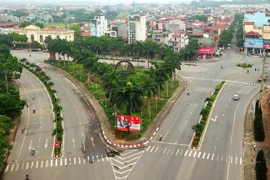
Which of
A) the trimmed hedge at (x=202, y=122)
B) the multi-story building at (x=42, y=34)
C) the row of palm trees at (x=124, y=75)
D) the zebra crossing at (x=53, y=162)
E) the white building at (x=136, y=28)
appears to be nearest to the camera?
the zebra crossing at (x=53, y=162)

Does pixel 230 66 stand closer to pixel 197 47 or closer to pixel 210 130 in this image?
pixel 197 47

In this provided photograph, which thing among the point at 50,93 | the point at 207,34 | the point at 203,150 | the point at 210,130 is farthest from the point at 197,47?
the point at 203,150

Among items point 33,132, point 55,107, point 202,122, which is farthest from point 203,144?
point 55,107

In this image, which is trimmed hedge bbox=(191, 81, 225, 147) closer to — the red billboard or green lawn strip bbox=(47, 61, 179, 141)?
green lawn strip bbox=(47, 61, 179, 141)

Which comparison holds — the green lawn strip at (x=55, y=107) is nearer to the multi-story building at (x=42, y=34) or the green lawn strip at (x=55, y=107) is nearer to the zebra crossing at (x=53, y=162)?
the zebra crossing at (x=53, y=162)

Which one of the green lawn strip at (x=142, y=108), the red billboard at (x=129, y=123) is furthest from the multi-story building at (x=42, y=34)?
A: the red billboard at (x=129, y=123)

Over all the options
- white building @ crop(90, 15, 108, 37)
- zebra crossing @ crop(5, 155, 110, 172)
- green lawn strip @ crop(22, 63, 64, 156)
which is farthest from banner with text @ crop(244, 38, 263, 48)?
zebra crossing @ crop(5, 155, 110, 172)
